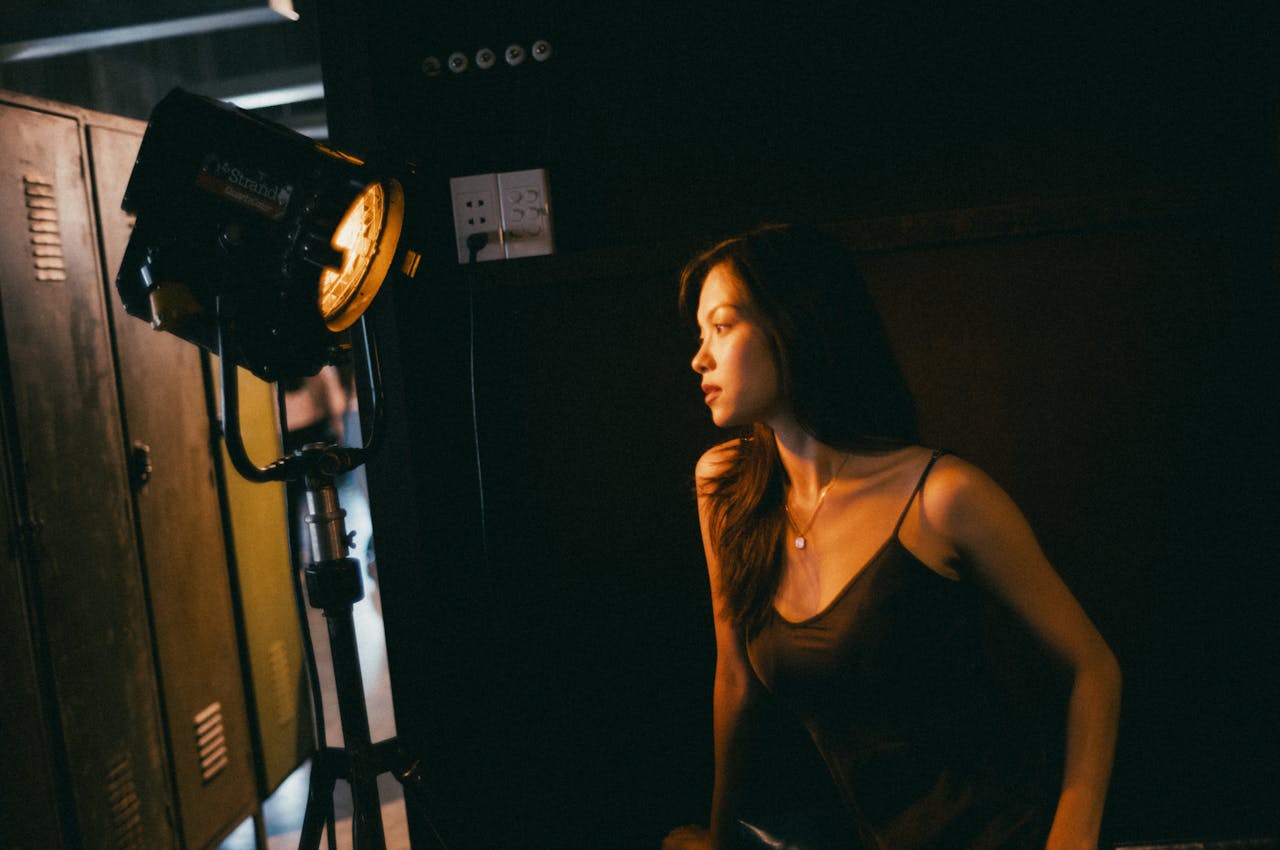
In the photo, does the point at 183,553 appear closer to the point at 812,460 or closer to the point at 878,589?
the point at 812,460

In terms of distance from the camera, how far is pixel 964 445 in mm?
1619

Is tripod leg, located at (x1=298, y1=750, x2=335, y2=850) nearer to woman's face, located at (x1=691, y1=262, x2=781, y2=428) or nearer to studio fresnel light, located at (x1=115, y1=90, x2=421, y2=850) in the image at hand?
studio fresnel light, located at (x1=115, y1=90, x2=421, y2=850)

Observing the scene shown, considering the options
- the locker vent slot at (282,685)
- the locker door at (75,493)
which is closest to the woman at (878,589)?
the locker door at (75,493)

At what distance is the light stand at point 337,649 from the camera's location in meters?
1.10

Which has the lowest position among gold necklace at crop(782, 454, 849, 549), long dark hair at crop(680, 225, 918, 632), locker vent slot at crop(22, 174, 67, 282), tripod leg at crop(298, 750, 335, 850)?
tripod leg at crop(298, 750, 335, 850)

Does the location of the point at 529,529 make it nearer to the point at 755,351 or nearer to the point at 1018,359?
the point at 755,351

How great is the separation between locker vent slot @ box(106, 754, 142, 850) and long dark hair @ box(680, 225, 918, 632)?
158 cm

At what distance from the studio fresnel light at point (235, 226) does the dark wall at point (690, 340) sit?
41cm

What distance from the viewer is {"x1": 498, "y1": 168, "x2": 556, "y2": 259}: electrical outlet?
1600mm

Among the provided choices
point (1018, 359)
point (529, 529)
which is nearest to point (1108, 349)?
point (1018, 359)

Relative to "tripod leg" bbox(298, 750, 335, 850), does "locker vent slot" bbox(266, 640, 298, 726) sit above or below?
below

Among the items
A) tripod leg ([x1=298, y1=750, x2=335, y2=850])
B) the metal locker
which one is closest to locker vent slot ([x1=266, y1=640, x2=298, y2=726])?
the metal locker

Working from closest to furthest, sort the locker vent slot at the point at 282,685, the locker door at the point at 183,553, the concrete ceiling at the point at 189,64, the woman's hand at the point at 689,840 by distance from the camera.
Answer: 1. the woman's hand at the point at 689,840
2. the locker door at the point at 183,553
3. the concrete ceiling at the point at 189,64
4. the locker vent slot at the point at 282,685

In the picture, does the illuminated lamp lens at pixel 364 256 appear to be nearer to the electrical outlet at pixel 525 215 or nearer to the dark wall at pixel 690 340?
the dark wall at pixel 690 340
